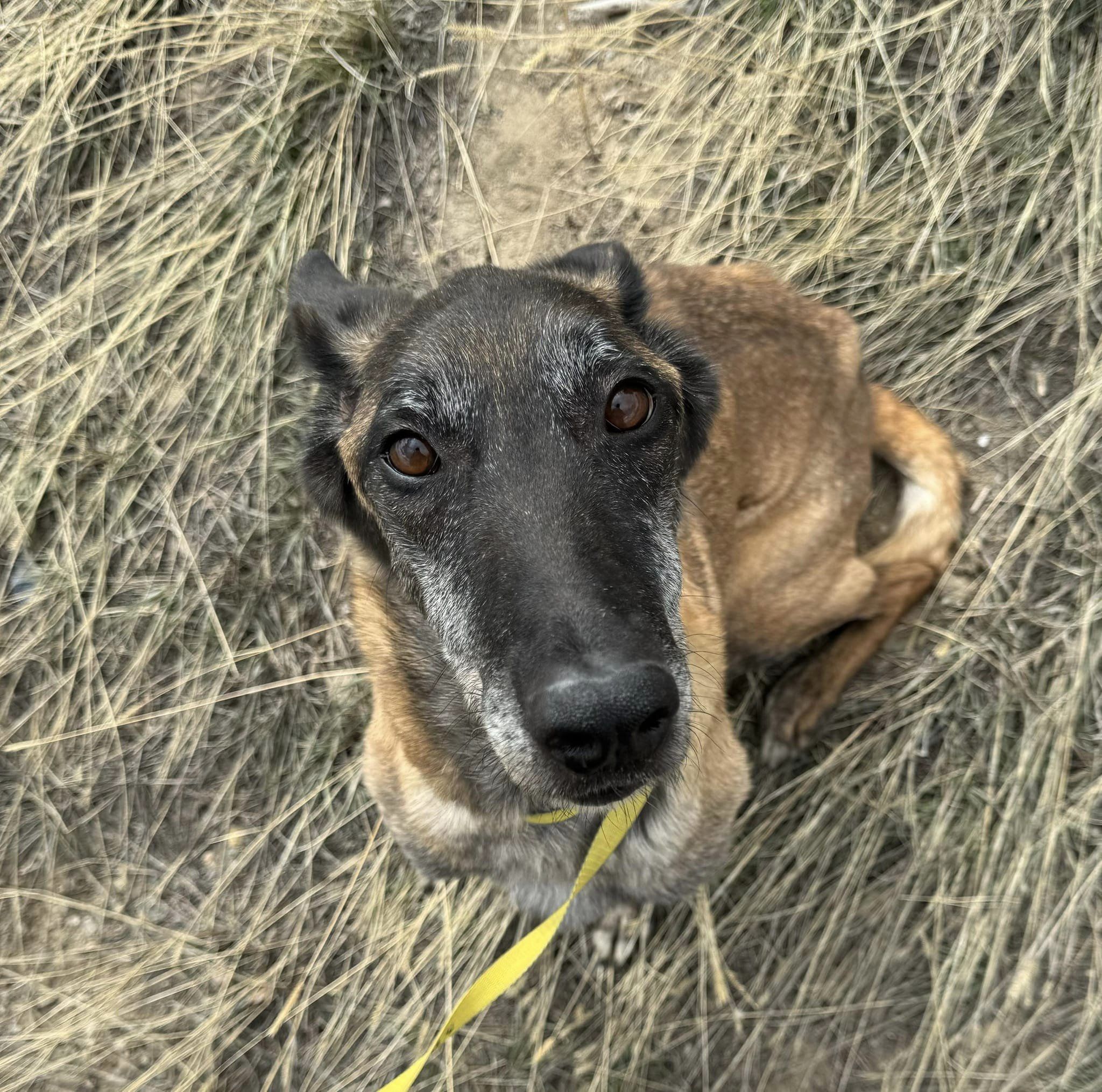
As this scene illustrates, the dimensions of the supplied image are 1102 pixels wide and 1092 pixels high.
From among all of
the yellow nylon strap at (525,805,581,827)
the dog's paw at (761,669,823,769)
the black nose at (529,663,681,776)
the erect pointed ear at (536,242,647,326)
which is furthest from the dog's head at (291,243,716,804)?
the dog's paw at (761,669,823,769)

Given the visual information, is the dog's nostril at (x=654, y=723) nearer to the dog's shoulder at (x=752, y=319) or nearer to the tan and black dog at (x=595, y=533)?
the tan and black dog at (x=595, y=533)

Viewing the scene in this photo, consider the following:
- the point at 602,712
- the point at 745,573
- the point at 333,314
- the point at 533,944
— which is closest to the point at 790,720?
the point at 745,573

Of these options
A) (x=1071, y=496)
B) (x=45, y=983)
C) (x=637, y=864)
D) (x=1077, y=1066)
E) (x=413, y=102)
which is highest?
(x=413, y=102)

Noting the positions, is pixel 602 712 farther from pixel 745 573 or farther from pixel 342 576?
pixel 342 576

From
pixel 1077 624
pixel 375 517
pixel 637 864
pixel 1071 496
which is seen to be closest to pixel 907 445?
pixel 1071 496

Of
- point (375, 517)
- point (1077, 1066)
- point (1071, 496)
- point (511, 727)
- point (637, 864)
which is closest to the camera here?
point (511, 727)

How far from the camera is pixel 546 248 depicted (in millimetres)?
4688

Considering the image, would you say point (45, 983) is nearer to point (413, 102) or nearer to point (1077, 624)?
point (413, 102)

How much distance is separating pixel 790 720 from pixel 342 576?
2.37 meters

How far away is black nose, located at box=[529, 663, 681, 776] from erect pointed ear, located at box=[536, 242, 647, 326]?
5.22 ft

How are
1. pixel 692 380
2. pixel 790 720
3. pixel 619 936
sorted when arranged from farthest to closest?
pixel 790 720 → pixel 619 936 → pixel 692 380

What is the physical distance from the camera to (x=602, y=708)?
6.27 feet

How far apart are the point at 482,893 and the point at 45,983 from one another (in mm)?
2189

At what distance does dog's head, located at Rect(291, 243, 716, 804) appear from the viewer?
6.67 ft
